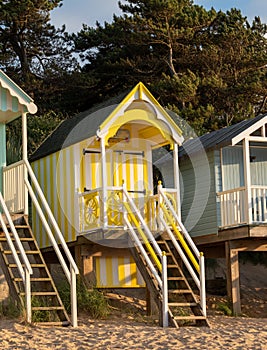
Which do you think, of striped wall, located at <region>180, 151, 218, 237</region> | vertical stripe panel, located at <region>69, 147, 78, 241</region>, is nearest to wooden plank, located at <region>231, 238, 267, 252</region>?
striped wall, located at <region>180, 151, 218, 237</region>

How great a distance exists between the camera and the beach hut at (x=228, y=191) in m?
20.8

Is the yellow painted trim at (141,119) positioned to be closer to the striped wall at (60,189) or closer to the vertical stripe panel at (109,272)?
the striped wall at (60,189)

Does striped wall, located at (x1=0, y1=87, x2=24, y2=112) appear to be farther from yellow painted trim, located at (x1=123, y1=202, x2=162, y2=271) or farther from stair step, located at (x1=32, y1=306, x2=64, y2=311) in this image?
stair step, located at (x1=32, y1=306, x2=64, y2=311)

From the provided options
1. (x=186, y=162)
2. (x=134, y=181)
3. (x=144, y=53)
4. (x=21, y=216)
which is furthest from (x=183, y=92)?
(x=21, y=216)

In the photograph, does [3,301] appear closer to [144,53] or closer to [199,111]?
[199,111]

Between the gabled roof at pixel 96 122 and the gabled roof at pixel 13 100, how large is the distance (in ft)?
4.97

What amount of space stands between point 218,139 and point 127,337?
26.9ft

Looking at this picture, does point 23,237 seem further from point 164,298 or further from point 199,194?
point 199,194

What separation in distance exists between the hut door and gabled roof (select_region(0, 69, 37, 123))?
3009 millimetres

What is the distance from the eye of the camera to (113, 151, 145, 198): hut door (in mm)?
21484

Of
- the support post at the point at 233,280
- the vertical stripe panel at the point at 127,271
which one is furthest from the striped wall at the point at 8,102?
the support post at the point at 233,280

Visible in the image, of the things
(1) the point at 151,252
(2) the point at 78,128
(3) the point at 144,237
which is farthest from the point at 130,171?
(1) the point at 151,252

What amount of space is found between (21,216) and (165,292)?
151 inches

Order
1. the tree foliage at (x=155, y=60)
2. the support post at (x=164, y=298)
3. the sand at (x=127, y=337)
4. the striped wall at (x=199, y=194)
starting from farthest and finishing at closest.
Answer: the tree foliage at (x=155, y=60) < the striped wall at (x=199, y=194) < the support post at (x=164, y=298) < the sand at (x=127, y=337)
